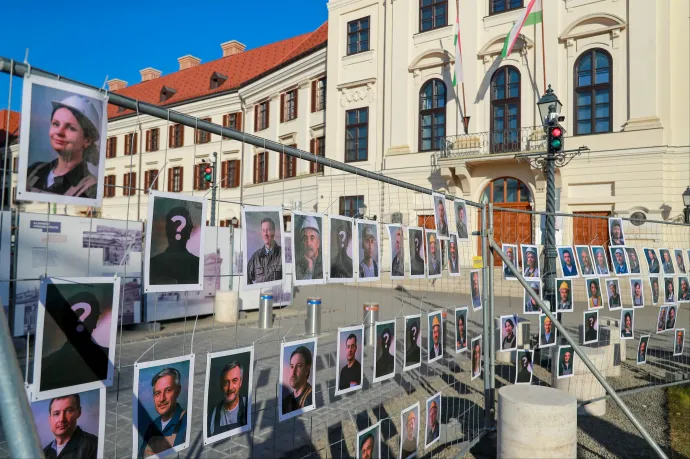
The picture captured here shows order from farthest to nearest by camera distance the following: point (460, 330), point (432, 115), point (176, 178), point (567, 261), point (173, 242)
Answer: point (176, 178), point (432, 115), point (567, 261), point (460, 330), point (173, 242)

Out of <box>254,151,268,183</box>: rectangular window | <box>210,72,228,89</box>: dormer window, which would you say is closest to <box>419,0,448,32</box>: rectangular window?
<box>254,151,268,183</box>: rectangular window

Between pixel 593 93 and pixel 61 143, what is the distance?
20662 mm

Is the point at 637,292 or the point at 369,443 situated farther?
the point at 637,292

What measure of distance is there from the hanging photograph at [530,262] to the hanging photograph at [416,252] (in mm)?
2114

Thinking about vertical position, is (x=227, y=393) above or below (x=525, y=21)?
below

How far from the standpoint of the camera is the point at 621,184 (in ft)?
59.7

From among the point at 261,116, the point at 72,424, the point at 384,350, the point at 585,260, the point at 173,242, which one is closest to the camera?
the point at 72,424

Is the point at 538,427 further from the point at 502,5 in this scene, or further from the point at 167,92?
the point at 167,92

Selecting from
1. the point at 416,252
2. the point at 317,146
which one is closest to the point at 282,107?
the point at 317,146

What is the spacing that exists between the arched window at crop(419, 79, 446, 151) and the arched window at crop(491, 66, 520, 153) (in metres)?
2.23

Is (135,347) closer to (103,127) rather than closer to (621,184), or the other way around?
(103,127)

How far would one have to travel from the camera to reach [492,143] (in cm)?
2081

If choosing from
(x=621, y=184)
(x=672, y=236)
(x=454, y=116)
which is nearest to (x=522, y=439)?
(x=672, y=236)

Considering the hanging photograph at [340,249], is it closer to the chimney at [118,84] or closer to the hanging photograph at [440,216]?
the hanging photograph at [440,216]
